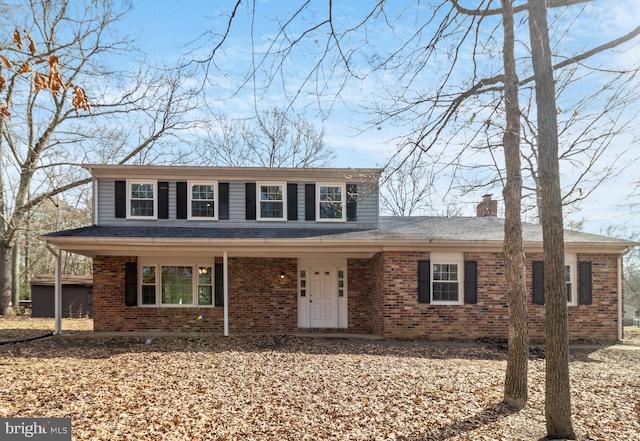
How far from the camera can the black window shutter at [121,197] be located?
12.9 m

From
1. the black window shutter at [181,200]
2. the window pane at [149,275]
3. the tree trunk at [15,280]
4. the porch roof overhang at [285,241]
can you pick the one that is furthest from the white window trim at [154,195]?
the tree trunk at [15,280]

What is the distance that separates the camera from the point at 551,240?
4957 mm

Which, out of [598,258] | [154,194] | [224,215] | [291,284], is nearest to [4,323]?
[154,194]

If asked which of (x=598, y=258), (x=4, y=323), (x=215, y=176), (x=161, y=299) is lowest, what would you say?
(x=4, y=323)

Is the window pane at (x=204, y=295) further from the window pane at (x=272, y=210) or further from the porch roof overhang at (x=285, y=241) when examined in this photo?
the window pane at (x=272, y=210)

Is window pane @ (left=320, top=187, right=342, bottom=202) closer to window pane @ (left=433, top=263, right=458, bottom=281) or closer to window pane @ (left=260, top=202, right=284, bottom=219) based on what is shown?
window pane @ (left=260, top=202, right=284, bottom=219)

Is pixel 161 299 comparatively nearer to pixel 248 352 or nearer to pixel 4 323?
pixel 248 352

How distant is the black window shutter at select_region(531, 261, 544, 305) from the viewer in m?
12.0

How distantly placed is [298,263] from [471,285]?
5.00 m

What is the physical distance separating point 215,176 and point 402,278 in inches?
244

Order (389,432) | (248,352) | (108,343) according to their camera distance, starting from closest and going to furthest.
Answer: (389,432) < (248,352) < (108,343)

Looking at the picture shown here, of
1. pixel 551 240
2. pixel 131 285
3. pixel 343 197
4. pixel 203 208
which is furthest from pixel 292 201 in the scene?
pixel 551 240

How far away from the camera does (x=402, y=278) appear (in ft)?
38.7

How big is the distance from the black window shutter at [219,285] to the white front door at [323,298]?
264 cm
